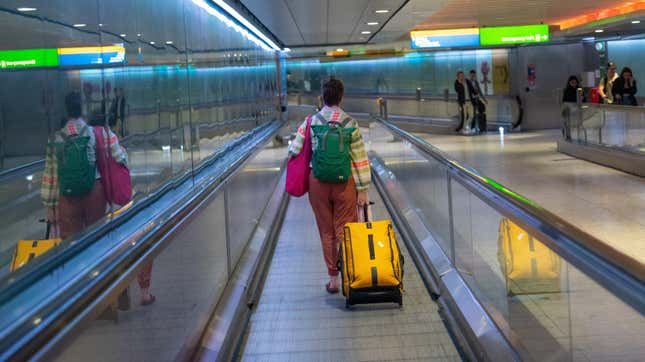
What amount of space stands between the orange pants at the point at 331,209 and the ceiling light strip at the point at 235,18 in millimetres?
2864

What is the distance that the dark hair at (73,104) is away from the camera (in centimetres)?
346

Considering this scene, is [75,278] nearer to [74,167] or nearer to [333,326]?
[74,167]

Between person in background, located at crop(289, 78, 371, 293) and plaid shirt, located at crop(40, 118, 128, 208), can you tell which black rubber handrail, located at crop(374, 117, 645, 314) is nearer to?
plaid shirt, located at crop(40, 118, 128, 208)

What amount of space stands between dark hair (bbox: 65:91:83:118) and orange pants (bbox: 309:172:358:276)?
3345mm

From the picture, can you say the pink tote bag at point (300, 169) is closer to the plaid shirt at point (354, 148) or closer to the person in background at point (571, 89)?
the plaid shirt at point (354, 148)

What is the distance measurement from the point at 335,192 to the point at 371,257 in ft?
2.83

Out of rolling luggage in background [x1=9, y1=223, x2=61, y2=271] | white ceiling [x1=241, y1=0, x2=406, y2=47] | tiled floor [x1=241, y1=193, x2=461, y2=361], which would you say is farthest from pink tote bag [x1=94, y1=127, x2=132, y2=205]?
white ceiling [x1=241, y1=0, x2=406, y2=47]

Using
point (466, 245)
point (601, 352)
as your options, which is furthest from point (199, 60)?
point (601, 352)

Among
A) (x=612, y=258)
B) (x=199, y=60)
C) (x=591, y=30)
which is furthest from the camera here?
(x=591, y=30)

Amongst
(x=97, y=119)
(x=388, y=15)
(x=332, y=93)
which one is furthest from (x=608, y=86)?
(x=97, y=119)

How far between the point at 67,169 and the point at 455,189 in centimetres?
324

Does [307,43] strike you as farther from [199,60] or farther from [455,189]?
[455,189]

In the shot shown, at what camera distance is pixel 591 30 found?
25.6m

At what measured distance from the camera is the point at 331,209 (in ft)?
22.8
